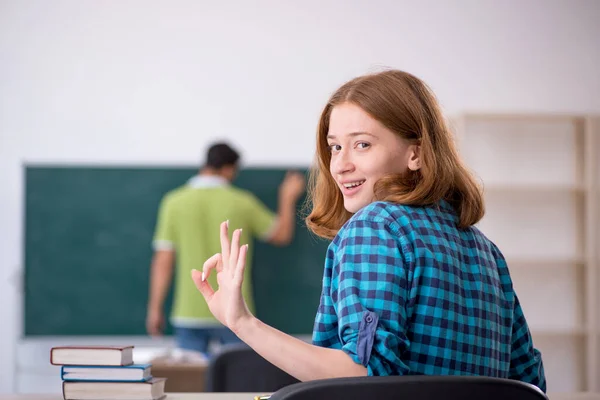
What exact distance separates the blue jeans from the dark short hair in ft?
3.03

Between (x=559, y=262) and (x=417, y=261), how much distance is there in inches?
160

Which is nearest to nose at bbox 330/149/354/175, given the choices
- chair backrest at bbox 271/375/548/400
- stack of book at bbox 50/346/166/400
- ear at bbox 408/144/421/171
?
ear at bbox 408/144/421/171

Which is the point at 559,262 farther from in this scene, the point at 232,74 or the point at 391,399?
the point at 391,399

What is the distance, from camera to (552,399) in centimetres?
165

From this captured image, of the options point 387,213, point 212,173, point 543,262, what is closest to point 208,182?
point 212,173

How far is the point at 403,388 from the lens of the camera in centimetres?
97

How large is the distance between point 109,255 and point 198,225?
690 mm

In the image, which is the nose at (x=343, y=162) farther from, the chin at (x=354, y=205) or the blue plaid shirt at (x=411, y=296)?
the blue plaid shirt at (x=411, y=296)

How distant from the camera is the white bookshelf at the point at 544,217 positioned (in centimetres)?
488

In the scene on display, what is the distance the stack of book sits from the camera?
5.12 ft

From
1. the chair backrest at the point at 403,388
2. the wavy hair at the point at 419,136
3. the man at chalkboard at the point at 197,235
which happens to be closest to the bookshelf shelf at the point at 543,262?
the man at chalkboard at the point at 197,235

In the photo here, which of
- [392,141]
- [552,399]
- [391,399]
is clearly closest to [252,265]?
[552,399]

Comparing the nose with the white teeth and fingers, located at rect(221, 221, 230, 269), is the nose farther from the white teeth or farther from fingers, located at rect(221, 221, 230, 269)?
fingers, located at rect(221, 221, 230, 269)

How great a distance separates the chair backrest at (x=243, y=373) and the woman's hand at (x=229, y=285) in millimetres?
861
